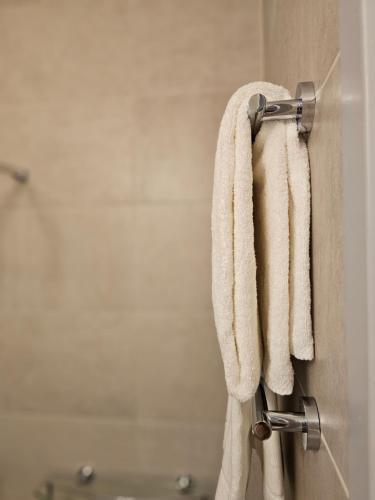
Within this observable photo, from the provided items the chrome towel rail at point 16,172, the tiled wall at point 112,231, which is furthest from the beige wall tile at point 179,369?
Answer: the chrome towel rail at point 16,172

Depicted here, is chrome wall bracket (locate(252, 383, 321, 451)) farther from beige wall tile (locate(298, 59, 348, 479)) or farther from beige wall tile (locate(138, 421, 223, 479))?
beige wall tile (locate(138, 421, 223, 479))

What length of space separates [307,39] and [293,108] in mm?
74

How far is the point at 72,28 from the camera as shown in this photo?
1227mm

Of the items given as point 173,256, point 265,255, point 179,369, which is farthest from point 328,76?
point 179,369

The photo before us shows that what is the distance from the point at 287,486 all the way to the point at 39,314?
856 millimetres

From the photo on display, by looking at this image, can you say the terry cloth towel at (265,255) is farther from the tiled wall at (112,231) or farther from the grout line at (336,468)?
the tiled wall at (112,231)

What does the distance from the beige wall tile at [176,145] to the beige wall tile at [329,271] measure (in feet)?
2.43

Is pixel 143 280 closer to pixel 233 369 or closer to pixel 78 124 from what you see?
pixel 78 124

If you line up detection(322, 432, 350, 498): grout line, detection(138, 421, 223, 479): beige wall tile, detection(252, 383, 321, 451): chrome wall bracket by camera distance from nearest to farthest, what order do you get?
1. detection(322, 432, 350, 498): grout line
2. detection(252, 383, 321, 451): chrome wall bracket
3. detection(138, 421, 223, 479): beige wall tile

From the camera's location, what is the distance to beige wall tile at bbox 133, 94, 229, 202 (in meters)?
1.16

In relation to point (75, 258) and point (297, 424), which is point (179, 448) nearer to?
point (75, 258)

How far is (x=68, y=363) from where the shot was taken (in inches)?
47.6

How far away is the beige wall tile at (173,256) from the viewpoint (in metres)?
1.16

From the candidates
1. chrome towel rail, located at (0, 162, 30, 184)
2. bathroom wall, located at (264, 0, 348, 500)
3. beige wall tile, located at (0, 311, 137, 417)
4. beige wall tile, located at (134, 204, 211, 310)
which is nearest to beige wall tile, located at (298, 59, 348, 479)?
bathroom wall, located at (264, 0, 348, 500)
